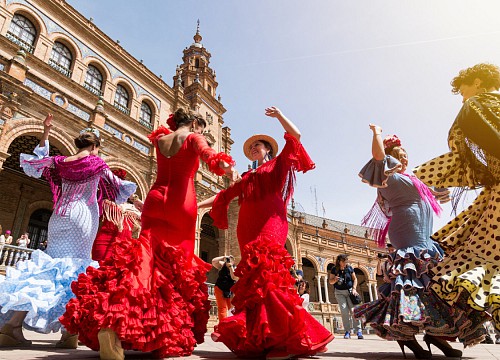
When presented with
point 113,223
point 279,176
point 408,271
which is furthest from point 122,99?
point 408,271

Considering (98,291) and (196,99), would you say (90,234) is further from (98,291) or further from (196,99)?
(196,99)

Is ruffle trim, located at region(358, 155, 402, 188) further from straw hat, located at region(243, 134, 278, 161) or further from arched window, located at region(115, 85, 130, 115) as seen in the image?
arched window, located at region(115, 85, 130, 115)

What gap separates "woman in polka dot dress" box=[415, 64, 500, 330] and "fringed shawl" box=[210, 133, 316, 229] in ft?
2.90

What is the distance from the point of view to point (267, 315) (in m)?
2.04

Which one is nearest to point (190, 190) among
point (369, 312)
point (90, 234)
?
point (90, 234)

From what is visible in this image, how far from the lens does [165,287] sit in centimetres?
208

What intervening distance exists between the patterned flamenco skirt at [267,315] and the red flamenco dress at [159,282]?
31 centimetres

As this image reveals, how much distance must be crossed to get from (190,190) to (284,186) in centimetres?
78

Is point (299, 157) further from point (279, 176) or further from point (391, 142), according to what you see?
point (391, 142)

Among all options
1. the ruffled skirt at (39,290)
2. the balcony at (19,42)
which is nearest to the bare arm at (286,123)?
the ruffled skirt at (39,290)

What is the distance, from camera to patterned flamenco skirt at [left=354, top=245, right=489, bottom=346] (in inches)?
80.7

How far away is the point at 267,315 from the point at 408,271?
1127 millimetres

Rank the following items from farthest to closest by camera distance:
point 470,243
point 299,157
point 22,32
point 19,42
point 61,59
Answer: point 61,59 → point 22,32 → point 19,42 → point 299,157 → point 470,243

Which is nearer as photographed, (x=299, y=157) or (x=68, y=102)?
(x=299, y=157)
